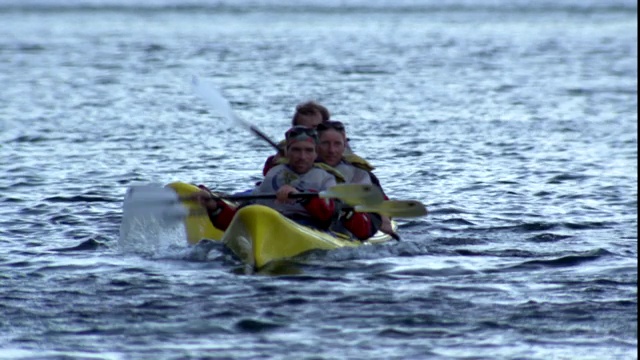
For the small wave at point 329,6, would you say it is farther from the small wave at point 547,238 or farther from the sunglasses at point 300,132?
the sunglasses at point 300,132

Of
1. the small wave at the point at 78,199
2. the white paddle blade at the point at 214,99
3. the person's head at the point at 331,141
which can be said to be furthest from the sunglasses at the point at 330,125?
the small wave at the point at 78,199

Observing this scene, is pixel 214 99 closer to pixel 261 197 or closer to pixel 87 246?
pixel 87 246

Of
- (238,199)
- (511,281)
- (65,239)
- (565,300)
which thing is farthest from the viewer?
(65,239)

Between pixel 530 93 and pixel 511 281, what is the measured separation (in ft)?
59.6

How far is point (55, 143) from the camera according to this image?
19.8m

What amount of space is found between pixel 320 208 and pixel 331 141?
0.90 metres

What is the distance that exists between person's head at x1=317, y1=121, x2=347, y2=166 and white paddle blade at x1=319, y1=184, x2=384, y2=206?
77 centimetres

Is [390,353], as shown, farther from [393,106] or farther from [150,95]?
[150,95]

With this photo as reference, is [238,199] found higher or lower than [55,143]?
higher

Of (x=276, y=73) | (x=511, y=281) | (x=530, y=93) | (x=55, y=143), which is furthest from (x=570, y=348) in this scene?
(x=276, y=73)

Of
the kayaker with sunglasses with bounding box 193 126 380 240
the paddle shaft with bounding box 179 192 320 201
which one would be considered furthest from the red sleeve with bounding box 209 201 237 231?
the paddle shaft with bounding box 179 192 320 201

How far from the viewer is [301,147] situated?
10.9 metres

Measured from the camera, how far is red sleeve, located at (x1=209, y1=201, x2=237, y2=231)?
11383 millimetres

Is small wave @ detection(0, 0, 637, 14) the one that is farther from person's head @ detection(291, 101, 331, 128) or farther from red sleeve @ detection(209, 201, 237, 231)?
red sleeve @ detection(209, 201, 237, 231)
